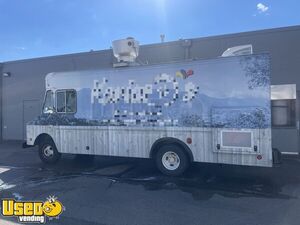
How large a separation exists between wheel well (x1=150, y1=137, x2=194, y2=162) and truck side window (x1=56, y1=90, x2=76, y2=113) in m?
3.00

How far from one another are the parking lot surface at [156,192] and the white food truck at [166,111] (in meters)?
0.61

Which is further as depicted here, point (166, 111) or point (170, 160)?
point (170, 160)

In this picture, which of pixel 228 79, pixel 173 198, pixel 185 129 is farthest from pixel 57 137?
pixel 228 79

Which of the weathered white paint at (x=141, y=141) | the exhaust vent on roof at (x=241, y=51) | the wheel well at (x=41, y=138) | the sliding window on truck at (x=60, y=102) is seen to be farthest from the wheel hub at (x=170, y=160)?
the wheel well at (x=41, y=138)

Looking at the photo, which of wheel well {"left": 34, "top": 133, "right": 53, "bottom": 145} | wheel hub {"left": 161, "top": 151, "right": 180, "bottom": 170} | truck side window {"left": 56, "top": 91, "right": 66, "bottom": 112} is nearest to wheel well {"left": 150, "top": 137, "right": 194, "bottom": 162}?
wheel hub {"left": 161, "top": 151, "right": 180, "bottom": 170}

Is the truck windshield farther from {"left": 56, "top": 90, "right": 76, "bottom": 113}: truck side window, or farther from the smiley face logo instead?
the smiley face logo

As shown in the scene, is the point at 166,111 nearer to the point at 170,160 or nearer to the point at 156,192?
the point at 170,160

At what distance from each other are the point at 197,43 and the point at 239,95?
6355mm

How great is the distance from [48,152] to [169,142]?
4625 mm

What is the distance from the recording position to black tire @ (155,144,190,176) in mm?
7891

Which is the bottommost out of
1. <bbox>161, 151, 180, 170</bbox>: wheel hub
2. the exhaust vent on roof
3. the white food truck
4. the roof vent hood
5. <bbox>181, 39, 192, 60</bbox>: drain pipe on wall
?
<bbox>161, 151, 180, 170</bbox>: wheel hub

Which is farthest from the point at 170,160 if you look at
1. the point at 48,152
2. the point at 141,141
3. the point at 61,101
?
the point at 48,152

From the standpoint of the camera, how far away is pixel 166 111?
26.3 feet

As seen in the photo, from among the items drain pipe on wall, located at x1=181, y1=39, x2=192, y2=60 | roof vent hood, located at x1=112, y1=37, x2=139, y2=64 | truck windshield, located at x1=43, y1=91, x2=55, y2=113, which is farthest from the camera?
drain pipe on wall, located at x1=181, y1=39, x2=192, y2=60
